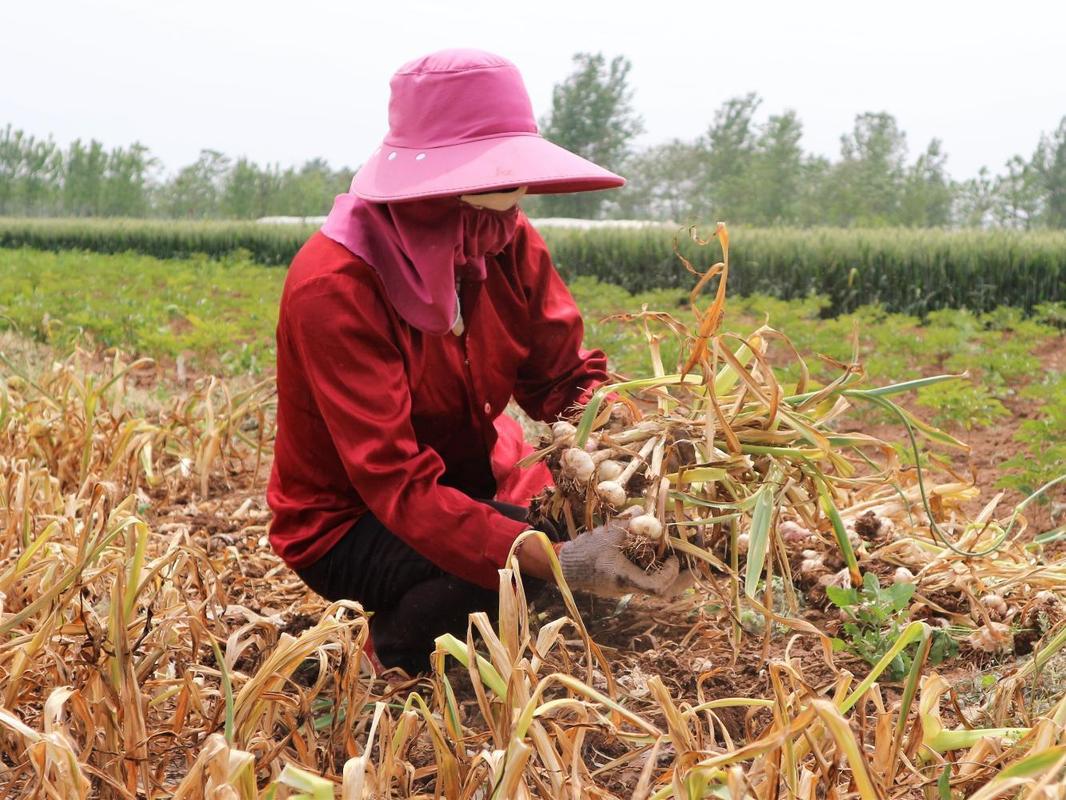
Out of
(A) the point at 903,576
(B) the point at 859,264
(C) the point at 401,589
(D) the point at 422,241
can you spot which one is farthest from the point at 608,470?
(B) the point at 859,264

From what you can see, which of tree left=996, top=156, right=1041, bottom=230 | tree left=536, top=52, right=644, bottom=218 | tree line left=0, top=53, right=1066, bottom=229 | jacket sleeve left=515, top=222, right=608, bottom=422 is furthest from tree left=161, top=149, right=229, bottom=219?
jacket sleeve left=515, top=222, right=608, bottom=422

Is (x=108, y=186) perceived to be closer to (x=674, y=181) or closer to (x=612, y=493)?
(x=674, y=181)

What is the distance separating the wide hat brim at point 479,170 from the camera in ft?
6.11

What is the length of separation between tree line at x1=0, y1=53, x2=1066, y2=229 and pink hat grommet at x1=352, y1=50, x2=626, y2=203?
133 ft

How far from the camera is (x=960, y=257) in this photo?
11828 mm

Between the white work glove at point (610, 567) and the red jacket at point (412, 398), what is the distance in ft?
0.47

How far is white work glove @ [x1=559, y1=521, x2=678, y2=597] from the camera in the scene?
5.93 ft

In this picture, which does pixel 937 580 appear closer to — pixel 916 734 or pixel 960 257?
pixel 916 734

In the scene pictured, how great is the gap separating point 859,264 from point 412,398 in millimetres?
10978

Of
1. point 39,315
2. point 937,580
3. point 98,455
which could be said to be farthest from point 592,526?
point 39,315

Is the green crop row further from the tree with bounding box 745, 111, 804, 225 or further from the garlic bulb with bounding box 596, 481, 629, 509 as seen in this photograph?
the tree with bounding box 745, 111, 804, 225

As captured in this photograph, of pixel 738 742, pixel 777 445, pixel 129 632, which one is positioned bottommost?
pixel 738 742

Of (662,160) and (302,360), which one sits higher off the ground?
(662,160)

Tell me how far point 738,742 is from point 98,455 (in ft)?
8.08
